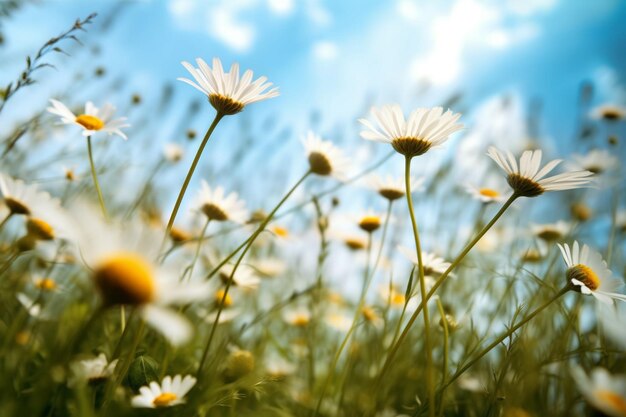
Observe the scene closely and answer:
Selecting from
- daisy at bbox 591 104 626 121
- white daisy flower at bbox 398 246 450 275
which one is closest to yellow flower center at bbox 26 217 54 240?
white daisy flower at bbox 398 246 450 275

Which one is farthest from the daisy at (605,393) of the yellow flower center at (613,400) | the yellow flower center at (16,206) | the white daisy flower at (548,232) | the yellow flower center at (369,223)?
the white daisy flower at (548,232)

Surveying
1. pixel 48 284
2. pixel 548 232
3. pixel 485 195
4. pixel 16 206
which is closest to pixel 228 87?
pixel 16 206

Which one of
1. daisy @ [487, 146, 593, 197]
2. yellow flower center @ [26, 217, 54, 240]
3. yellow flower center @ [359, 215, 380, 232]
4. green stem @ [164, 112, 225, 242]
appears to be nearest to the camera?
green stem @ [164, 112, 225, 242]

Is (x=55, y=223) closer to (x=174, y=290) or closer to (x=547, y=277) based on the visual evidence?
(x=174, y=290)

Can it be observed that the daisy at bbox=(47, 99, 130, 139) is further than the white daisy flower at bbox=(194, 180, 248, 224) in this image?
No

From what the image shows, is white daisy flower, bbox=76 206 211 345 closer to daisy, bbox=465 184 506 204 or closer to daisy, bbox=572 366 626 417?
daisy, bbox=572 366 626 417

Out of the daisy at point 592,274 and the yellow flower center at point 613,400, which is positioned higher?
the daisy at point 592,274

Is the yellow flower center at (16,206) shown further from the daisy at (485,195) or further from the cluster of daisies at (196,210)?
the daisy at (485,195)
